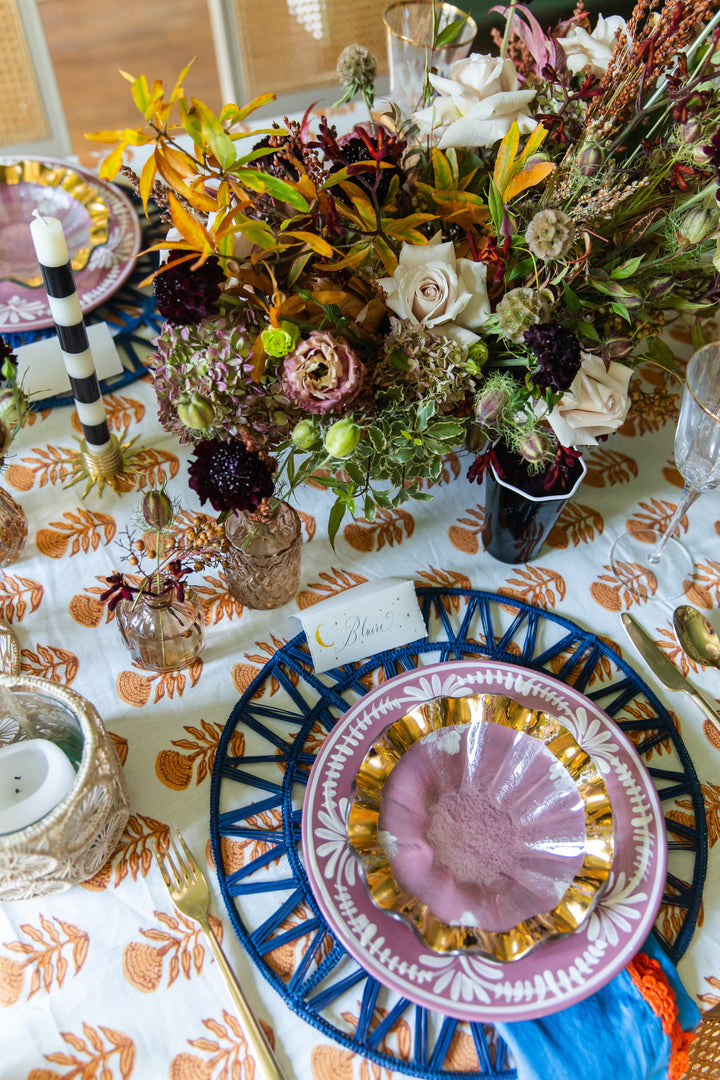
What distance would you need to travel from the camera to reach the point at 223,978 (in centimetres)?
57

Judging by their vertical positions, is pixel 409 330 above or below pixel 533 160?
below

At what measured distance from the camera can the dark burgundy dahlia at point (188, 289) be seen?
58cm

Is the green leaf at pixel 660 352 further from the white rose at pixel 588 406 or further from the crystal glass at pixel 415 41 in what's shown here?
the crystal glass at pixel 415 41

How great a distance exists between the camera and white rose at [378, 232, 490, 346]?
62 centimetres

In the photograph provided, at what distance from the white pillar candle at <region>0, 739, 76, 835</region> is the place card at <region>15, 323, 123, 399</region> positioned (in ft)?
1.64

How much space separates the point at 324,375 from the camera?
1.90 ft

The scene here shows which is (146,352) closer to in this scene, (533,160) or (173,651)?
(173,651)

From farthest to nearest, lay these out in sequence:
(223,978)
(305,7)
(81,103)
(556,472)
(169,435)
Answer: (81,103), (305,7), (169,435), (556,472), (223,978)

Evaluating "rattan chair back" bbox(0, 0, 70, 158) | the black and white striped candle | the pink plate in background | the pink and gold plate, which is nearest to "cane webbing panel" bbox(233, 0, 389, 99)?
"rattan chair back" bbox(0, 0, 70, 158)

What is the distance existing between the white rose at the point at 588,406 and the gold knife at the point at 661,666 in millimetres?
226

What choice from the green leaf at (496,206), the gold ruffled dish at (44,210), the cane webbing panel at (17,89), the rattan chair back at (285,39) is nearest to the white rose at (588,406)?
the green leaf at (496,206)

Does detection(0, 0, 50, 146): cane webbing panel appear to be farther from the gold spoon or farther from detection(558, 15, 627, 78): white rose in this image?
the gold spoon

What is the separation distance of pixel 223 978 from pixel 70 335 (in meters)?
0.59

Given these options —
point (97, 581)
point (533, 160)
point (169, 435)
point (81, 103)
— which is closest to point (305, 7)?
point (169, 435)
